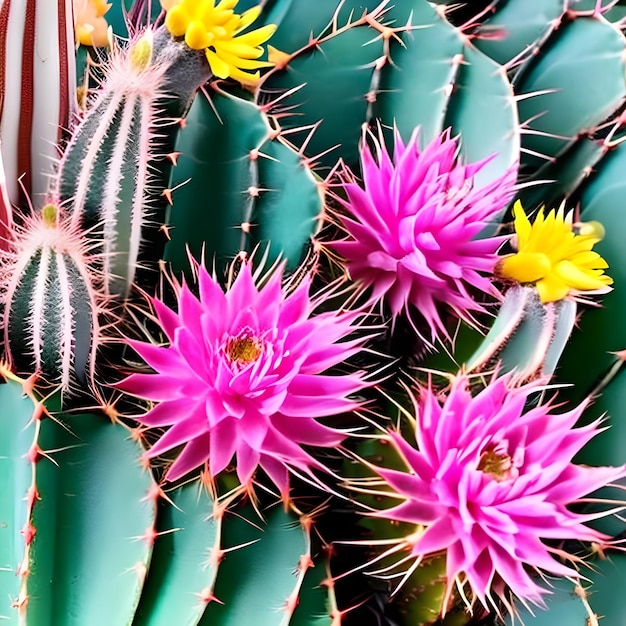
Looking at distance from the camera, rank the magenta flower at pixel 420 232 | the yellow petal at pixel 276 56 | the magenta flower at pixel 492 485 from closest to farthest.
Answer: the magenta flower at pixel 492 485, the magenta flower at pixel 420 232, the yellow petal at pixel 276 56

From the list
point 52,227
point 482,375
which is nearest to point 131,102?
point 52,227

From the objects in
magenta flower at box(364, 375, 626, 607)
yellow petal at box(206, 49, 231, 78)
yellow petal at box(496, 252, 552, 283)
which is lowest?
→ magenta flower at box(364, 375, 626, 607)

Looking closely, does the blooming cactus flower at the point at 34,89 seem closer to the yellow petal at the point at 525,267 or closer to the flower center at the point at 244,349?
the flower center at the point at 244,349

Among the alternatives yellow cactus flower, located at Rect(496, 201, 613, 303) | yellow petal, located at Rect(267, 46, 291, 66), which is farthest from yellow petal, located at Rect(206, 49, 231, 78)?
yellow cactus flower, located at Rect(496, 201, 613, 303)

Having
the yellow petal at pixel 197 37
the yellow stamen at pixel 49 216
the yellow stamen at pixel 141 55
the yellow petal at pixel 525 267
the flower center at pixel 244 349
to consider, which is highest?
the yellow petal at pixel 197 37

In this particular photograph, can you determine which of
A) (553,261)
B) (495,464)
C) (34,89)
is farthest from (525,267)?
(34,89)

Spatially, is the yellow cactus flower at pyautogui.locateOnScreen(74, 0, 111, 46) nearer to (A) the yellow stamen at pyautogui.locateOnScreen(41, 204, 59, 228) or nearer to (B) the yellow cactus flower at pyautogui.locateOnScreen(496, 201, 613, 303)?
(A) the yellow stamen at pyautogui.locateOnScreen(41, 204, 59, 228)

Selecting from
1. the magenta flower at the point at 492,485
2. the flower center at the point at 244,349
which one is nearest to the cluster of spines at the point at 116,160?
the flower center at the point at 244,349
